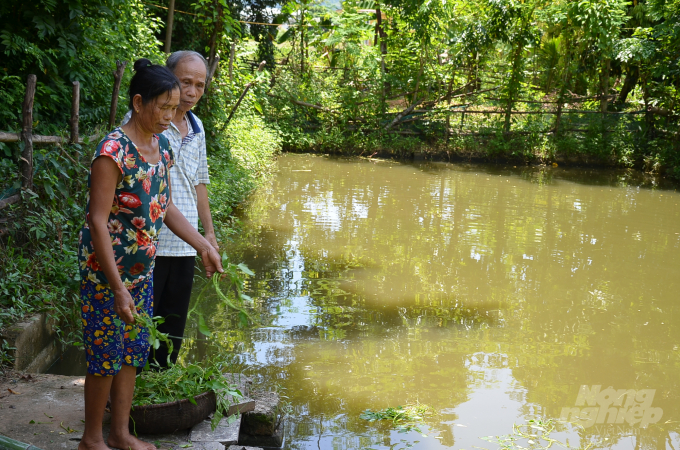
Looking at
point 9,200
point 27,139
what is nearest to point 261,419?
point 9,200

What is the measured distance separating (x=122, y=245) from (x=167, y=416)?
76 centimetres

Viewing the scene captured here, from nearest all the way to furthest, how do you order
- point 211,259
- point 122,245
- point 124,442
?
1. point 122,245
2. point 124,442
3. point 211,259

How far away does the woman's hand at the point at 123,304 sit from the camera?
6.25 ft

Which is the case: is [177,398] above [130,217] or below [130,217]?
below

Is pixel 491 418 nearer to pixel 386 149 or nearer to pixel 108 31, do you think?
pixel 108 31

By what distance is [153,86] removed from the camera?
200 centimetres

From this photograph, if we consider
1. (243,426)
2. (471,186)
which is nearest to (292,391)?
(243,426)

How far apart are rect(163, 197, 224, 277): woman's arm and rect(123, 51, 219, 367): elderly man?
0.20 meters

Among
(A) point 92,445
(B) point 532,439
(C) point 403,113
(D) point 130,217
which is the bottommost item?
(B) point 532,439

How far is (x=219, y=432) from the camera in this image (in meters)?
2.44

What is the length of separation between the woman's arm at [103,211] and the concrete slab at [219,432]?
0.82 metres

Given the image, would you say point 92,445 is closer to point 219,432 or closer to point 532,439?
point 219,432

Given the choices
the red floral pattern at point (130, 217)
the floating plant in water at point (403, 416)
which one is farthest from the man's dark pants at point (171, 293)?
the floating plant in water at point (403, 416)

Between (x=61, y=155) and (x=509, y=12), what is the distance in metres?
12.1
